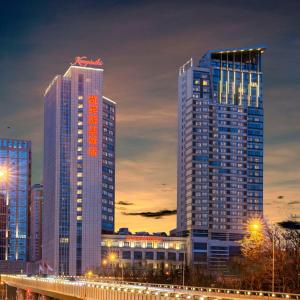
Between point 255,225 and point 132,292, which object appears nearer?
point 132,292

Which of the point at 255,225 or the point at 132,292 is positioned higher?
the point at 255,225

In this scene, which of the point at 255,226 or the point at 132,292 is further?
the point at 255,226

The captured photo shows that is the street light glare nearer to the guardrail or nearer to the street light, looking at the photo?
the street light

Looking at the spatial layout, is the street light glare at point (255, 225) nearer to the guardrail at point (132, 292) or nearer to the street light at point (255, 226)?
the street light at point (255, 226)

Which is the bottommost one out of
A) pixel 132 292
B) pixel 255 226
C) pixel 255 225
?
pixel 132 292

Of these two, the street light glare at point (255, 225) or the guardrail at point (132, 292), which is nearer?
the guardrail at point (132, 292)

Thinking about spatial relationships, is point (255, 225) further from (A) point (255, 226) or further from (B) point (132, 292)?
(B) point (132, 292)

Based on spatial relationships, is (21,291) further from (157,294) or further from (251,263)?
(157,294)

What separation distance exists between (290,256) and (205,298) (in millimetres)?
85995

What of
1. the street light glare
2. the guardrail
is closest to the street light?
the street light glare

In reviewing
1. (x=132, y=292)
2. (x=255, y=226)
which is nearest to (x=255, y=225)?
(x=255, y=226)

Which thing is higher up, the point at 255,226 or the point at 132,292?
the point at 255,226

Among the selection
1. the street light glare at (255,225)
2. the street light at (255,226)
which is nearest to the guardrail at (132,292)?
the street light glare at (255,225)

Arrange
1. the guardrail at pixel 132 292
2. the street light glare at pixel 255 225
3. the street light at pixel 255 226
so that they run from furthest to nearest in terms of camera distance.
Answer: the street light at pixel 255 226
the street light glare at pixel 255 225
the guardrail at pixel 132 292
